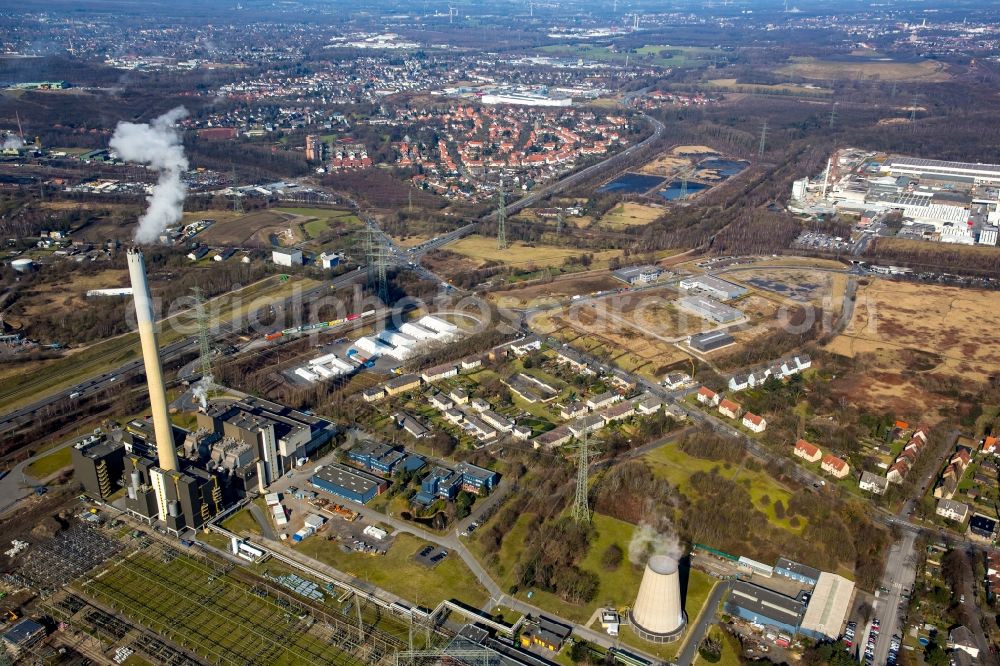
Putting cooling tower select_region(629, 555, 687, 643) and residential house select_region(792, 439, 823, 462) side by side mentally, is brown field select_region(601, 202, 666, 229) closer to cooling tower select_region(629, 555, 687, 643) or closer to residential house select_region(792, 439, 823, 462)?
residential house select_region(792, 439, 823, 462)

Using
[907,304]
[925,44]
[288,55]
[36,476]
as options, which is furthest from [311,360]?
[925,44]

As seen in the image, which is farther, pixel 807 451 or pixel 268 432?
pixel 807 451

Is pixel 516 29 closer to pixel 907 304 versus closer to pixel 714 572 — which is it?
pixel 907 304

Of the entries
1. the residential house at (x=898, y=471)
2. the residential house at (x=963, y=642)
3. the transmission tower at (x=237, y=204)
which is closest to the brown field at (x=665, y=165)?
the transmission tower at (x=237, y=204)

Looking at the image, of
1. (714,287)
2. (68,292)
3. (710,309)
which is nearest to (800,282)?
(714,287)

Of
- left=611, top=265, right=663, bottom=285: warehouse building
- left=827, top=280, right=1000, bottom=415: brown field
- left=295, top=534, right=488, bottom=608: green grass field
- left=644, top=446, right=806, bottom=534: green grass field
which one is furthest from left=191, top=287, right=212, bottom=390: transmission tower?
left=827, top=280, right=1000, bottom=415: brown field

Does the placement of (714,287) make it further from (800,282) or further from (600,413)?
(600,413)

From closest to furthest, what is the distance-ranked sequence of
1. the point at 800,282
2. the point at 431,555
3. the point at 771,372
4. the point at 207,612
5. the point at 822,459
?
the point at 207,612
the point at 431,555
the point at 822,459
the point at 771,372
the point at 800,282
